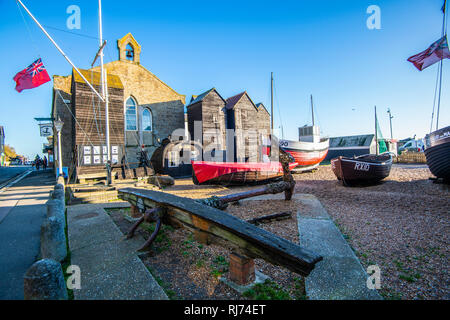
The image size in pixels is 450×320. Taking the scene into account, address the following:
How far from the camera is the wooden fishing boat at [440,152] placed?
31.6 feet

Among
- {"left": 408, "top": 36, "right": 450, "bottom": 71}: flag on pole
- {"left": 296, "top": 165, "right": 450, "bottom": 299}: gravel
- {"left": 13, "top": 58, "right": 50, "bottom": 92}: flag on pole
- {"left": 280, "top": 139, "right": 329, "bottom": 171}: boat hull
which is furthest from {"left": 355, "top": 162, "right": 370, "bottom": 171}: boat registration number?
{"left": 13, "top": 58, "right": 50, "bottom": 92}: flag on pole

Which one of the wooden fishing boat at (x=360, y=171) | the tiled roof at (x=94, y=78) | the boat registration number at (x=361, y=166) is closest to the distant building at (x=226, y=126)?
the tiled roof at (x=94, y=78)

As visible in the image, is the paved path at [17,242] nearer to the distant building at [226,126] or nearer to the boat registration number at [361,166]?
the boat registration number at [361,166]

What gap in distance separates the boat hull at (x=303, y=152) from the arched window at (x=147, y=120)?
41.6 feet

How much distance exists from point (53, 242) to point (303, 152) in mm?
19717

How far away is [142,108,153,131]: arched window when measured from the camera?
21297mm

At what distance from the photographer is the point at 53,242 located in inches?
139

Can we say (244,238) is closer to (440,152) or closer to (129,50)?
(440,152)

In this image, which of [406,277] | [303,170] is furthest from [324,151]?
[406,277]

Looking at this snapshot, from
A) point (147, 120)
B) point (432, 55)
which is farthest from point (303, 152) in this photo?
point (147, 120)

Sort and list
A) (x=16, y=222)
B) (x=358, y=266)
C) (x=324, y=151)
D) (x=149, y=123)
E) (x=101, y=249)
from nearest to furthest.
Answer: (x=358, y=266), (x=101, y=249), (x=16, y=222), (x=149, y=123), (x=324, y=151)
